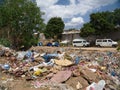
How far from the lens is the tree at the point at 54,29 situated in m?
44.0

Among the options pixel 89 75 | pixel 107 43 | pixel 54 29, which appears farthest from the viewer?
pixel 54 29

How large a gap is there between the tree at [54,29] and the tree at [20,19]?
20833 millimetres

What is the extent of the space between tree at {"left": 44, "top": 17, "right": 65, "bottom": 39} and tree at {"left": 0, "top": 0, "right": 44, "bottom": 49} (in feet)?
68.4

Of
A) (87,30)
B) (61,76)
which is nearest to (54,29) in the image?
(87,30)

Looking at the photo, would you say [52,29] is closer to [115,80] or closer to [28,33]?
[28,33]

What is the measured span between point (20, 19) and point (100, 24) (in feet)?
61.8

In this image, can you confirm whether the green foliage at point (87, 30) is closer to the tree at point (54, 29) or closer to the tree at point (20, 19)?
the tree at point (54, 29)

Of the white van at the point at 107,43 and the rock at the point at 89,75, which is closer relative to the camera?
the rock at the point at 89,75

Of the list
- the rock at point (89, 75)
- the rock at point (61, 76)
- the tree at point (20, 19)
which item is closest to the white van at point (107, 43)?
the tree at point (20, 19)

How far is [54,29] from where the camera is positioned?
144 feet

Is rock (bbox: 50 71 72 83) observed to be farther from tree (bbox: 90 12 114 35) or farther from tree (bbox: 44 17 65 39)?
tree (bbox: 44 17 65 39)

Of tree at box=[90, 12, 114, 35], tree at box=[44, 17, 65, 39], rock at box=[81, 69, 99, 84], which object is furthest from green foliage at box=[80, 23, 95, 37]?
rock at box=[81, 69, 99, 84]

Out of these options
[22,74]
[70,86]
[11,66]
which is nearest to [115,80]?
[70,86]

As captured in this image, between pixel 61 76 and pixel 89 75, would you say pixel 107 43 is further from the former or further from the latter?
pixel 61 76
